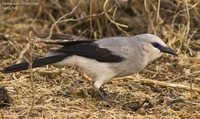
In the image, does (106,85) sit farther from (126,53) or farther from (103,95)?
(126,53)

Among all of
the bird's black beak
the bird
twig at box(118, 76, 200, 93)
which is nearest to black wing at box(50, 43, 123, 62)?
the bird

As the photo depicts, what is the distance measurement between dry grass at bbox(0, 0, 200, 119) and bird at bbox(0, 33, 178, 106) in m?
0.25

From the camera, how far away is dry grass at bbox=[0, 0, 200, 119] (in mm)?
4930

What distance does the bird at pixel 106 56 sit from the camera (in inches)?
202

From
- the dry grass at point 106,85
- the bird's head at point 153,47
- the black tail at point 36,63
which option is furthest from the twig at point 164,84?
the black tail at point 36,63

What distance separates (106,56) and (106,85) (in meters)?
0.68

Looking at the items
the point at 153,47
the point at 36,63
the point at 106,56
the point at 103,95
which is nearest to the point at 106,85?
the point at 103,95

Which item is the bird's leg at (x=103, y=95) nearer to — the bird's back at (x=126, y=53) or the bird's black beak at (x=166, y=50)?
the bird's back at (x=126, y=53)

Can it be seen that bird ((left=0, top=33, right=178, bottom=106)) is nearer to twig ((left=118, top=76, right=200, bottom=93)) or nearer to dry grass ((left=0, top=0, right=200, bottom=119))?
dry grass ((left=0, top=0, right=200, bottom=119))

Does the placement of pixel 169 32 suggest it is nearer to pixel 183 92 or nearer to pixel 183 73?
pixel 183 73

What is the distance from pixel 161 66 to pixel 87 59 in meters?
1.55

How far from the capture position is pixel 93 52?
5207 mm

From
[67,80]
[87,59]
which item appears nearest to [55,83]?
[67,80]

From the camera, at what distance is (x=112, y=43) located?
17.3ft
